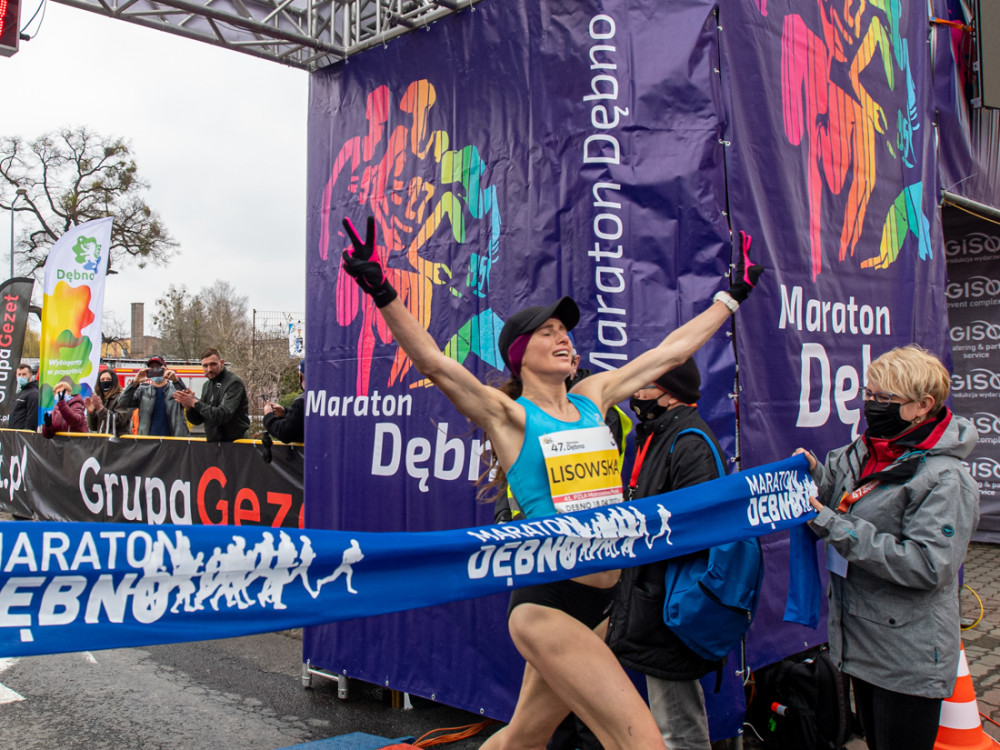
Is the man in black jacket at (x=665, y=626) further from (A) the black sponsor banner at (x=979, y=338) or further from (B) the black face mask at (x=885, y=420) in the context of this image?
(A) the black sponsor banner at (x=979, y=338)

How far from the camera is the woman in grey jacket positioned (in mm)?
2938

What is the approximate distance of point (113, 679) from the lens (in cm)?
581

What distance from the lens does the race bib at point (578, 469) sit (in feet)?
10.0

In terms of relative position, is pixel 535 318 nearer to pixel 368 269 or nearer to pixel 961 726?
pixel 368 269

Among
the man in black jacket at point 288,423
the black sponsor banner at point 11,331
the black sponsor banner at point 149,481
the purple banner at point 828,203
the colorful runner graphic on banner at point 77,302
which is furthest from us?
the black sponsor banner at point 11,331

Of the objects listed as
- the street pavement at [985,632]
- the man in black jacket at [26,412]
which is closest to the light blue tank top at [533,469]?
the street pavement at [985,632]

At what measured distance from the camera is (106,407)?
1200cm

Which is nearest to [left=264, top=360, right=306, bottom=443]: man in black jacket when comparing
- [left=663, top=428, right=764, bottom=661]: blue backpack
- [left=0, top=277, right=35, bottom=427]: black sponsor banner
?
[left=663, top=428, right=764, bottom=661]: blue backpack

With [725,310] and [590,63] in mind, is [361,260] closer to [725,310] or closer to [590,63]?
[725,310]

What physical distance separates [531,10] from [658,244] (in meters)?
1.48

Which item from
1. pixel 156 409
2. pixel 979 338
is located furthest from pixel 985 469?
pixel 156 409

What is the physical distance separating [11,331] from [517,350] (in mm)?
13371

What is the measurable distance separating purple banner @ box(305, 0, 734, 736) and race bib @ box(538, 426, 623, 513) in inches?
46.0

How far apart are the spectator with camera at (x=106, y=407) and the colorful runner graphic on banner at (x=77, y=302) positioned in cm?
79
